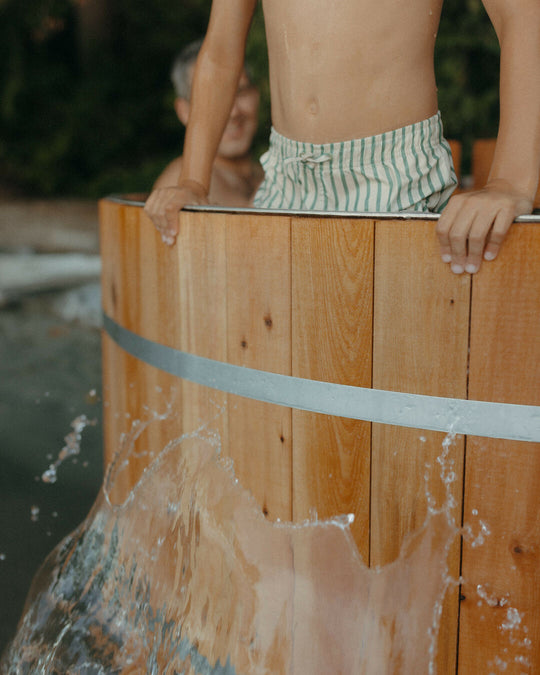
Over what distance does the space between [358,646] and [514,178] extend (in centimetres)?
78

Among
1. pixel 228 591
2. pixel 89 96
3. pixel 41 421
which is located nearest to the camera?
pixel 228 591

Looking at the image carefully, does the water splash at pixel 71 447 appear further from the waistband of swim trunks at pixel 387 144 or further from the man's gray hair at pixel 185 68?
the waistband of swim trunks at pixel 387 144

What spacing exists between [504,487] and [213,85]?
39.5 inches

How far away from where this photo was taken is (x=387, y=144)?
143 cm

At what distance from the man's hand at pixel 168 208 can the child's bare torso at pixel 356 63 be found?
0.25m

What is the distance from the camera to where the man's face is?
2869 mm

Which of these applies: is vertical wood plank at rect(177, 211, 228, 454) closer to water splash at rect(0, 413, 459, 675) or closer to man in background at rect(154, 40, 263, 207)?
water splash at rect(0, 413, 459, 675)

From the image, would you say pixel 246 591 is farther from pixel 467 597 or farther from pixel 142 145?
pixel 142 145

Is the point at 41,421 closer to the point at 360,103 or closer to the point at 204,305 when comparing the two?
the point at 204,305

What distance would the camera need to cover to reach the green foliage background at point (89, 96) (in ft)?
31.8

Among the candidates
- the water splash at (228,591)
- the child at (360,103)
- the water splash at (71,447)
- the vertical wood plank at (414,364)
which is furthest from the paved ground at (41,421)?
the child at (360,103)

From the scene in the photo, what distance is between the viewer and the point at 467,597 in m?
1.21

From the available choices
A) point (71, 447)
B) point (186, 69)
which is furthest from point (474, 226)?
point (71, 447)

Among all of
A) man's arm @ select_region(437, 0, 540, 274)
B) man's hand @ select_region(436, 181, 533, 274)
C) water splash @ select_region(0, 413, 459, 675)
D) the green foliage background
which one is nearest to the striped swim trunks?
man's arm @ select_region(437, 0, 540, 274)
